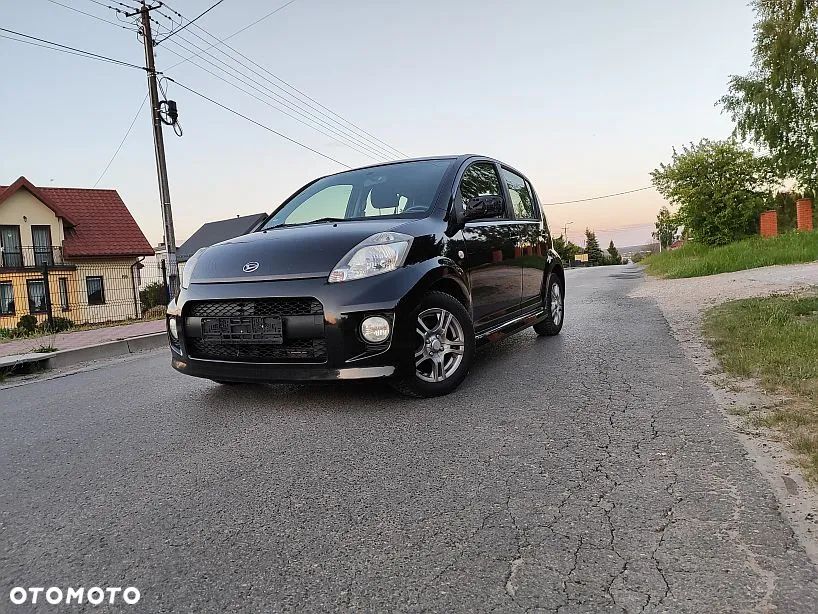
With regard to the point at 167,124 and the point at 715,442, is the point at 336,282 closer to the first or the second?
the point at 715,442

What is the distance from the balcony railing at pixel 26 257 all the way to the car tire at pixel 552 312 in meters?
27.2

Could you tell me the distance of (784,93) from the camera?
26219 millimetres

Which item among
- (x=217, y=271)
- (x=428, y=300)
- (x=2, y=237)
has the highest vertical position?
(x=2, y=237)

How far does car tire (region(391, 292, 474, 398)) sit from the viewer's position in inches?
147

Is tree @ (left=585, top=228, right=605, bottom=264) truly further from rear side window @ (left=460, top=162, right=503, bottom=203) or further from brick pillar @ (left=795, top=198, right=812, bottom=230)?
rear side window @ (left=460, top=162, right=503, bottom=203)

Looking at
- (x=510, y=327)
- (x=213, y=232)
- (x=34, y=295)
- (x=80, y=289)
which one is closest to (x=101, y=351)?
(x=510, y=327)

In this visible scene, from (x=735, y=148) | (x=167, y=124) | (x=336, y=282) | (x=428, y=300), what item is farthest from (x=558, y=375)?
(x=735, y=148)

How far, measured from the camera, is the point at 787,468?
2520 mm

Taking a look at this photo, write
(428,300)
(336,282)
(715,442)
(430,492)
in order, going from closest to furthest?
(430,492)
(715,442)
(336,282)
(428,300)

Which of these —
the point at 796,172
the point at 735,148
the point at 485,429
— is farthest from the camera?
the point at 796,172

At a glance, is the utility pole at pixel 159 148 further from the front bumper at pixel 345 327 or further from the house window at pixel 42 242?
the house window at pixel 42 242

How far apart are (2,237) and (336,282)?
→ 31.1 meters

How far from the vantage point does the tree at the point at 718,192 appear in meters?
22.8

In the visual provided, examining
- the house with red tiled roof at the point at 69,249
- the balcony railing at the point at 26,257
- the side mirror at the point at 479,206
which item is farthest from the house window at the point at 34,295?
the side mirror at the point at 479,206
